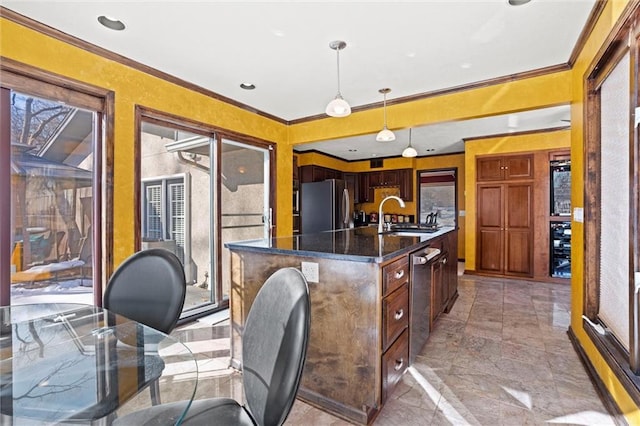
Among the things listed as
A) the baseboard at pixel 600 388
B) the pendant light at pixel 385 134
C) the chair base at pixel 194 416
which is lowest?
the baseboard at pixel 600 388

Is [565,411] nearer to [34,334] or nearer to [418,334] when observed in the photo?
[418,334]

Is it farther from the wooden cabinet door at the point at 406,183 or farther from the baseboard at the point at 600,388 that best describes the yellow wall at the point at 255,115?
the wooden cabinet door at the point at 406,183

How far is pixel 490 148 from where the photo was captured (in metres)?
5.48

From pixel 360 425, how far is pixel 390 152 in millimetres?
6059

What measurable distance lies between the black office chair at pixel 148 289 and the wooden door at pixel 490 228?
206 inches

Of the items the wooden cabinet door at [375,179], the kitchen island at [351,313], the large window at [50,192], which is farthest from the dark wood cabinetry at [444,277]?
the wooden cabinet door at [375,179]

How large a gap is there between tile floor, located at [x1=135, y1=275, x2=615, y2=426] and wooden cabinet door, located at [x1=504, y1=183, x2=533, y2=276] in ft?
5.85

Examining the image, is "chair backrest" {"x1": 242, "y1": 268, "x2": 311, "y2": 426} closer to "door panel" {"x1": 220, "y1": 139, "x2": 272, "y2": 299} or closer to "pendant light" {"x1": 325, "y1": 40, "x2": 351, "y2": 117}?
"pendant light" {"x1": 325, "y1": 40, "x2": 351, "y2": 117}

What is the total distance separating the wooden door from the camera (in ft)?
17.7

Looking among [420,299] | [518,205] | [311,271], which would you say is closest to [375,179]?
[518,205]

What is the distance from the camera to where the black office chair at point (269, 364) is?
0.88 metres

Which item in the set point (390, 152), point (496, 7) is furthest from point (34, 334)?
point (390, 152)

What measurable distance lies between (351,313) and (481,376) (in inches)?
47.2

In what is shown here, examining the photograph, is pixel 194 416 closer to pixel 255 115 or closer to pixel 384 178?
pixel 255 115
